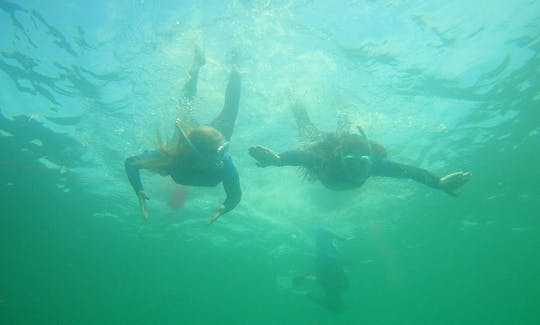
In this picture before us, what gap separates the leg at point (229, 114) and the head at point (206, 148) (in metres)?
4.33

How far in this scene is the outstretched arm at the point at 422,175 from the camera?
612 centimetres

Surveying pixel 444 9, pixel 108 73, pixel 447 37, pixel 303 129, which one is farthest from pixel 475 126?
pixel 108 73

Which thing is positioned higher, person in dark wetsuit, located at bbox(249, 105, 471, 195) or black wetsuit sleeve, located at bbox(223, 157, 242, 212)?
person in dark wetsuit, located at bbox(249, 105, 471, 195)

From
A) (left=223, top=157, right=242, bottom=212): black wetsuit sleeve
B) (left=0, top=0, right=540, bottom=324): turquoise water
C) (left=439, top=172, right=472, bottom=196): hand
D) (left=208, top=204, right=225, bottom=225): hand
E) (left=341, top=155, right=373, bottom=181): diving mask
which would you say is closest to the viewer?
(left=223, top=157, right=242, bottom=212): black wetsuit sleeve

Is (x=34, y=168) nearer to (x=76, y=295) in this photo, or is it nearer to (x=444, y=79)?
(x=444, y=79)

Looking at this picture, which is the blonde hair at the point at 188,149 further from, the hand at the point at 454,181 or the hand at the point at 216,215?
the hand at the point at 454,181

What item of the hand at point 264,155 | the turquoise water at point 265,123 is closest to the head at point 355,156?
the hand at point 264,155

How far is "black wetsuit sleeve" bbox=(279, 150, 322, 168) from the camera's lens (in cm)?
655

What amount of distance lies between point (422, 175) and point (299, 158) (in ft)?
8.22

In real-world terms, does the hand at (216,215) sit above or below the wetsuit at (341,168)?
below

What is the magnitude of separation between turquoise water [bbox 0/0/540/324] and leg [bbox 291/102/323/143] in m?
0.68

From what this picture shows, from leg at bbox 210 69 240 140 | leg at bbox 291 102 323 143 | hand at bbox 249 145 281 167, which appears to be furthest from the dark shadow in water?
hand at bbox 249 145 281 167

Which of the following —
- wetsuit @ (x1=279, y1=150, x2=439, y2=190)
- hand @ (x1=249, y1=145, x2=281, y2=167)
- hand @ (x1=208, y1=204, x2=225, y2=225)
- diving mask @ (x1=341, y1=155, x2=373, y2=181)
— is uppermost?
wetsuit @ (x1=279, y1=150, x2=439, y2=190)

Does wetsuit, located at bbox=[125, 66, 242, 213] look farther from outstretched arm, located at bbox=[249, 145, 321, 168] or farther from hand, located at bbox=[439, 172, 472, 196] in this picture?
hand, located at bbox=[439, 172, 472, 196]
